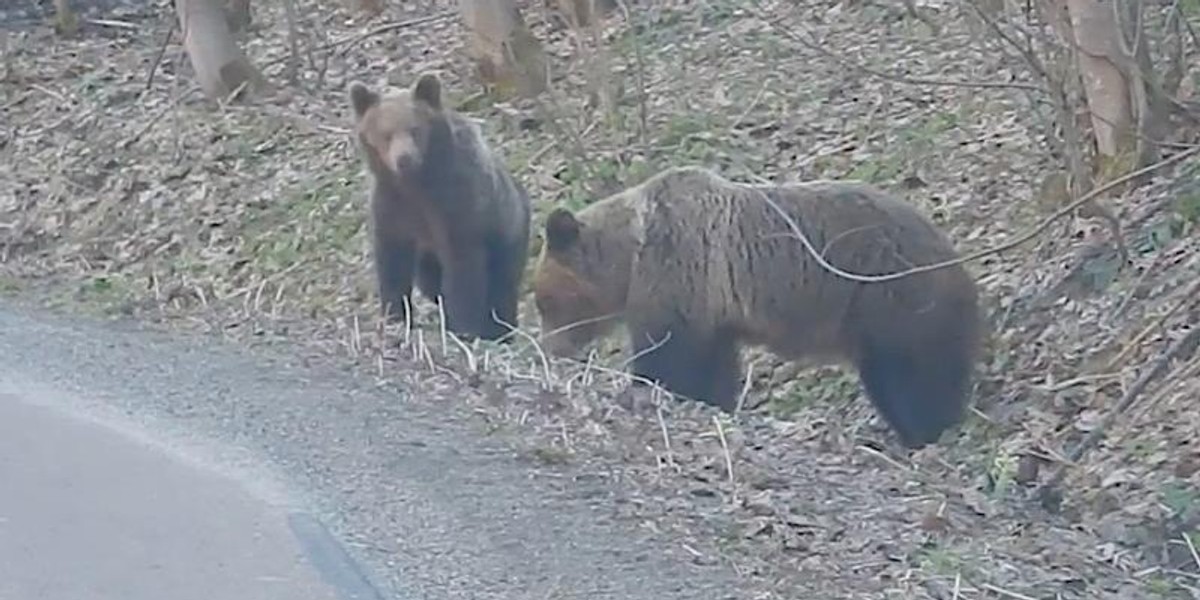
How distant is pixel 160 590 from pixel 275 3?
1545 cm

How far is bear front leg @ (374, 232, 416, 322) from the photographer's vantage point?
11.7m

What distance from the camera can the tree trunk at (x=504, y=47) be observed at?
16141 millimetres

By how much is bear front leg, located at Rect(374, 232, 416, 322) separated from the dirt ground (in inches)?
21.0

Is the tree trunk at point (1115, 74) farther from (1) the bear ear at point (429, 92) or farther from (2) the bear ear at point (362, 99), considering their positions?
(2) the bear ear at point (362, 99)

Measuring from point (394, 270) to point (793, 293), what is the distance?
7.64 feet

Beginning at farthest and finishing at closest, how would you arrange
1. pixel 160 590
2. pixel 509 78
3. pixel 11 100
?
1. pixel 11 100
2. pixel 509 78
3. pixel 160 590

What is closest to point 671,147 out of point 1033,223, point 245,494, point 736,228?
point 1033,223

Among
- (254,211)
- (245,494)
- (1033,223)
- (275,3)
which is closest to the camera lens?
(245,494)

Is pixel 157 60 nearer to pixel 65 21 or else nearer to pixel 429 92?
pixel 65 21

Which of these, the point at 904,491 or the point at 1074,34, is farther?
the point at 1074,34

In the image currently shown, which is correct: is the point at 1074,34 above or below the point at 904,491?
above

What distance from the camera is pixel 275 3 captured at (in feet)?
67.8

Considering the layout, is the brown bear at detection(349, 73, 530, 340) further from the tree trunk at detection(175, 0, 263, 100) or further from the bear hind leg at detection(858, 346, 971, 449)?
the tree trunk at detection(175, 0, 263, 100)

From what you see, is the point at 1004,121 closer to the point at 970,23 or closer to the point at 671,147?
the point at 970,23
